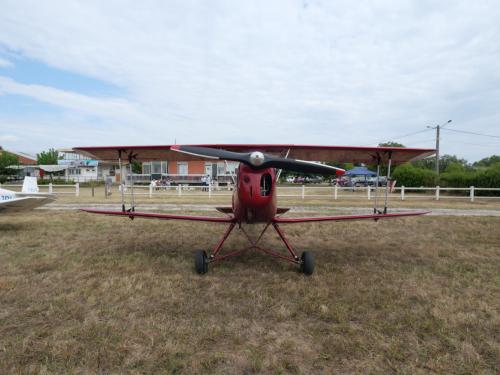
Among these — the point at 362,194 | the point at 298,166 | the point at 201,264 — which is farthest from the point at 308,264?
the point at 362,194

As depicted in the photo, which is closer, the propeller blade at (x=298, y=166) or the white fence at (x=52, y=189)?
the propeller blade at (x=298, y=166)

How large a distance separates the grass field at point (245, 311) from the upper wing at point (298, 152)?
2096 mm

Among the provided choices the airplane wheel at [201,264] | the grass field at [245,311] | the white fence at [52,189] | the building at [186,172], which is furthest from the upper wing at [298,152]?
the building at [186,172]

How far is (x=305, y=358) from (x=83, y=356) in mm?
2048

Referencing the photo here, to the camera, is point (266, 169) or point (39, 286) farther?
point (266, 169)

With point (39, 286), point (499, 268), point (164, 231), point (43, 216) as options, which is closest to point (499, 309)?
point (499, 268)

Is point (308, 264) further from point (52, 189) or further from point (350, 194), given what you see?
point (52, 189)

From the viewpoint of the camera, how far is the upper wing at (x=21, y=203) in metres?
8.70

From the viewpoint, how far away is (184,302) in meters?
4.17

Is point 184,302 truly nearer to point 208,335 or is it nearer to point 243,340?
point 208,335

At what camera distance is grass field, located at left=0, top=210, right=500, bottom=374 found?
114 inches

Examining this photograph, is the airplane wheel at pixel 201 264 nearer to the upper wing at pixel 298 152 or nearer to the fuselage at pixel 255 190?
the fuselage at pixel 255 190

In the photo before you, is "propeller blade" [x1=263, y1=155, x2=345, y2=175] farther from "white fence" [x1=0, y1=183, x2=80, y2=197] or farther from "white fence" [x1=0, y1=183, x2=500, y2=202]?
"white fence" [x1=0, y1=183, x2=80, y2=197]

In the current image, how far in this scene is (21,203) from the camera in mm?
8852
